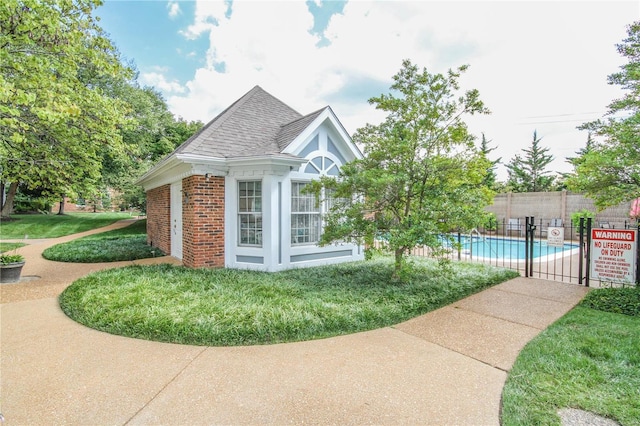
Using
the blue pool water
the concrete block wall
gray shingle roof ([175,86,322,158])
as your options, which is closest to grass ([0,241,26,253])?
gray shingle roof ([175,86,322,158])

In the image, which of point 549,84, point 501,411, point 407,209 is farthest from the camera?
point 549,84

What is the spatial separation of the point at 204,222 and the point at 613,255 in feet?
29.1

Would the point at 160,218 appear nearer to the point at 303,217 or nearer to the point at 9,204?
the point at 303,217

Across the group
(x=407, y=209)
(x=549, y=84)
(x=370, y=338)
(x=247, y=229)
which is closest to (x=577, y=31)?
(x=549, y=84)

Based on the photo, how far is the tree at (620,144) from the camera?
5.07 m

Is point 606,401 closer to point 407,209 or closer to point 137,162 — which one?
point 407,209

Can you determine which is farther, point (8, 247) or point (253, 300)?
point (8, 247)

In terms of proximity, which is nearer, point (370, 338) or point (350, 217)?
point (370, 338)

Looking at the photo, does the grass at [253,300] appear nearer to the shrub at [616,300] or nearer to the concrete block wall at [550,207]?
the shrub at [616,300]

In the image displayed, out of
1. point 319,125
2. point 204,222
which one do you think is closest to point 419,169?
A: point 319,125

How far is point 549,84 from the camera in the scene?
10461 mm

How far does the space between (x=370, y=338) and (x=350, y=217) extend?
289cm

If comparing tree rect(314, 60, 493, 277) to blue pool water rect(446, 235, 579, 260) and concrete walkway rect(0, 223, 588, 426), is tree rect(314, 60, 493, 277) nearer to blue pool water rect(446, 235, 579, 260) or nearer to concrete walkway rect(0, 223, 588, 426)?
concrete walkway rect(0, 223, 588, 426)

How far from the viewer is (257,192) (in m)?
7.60
